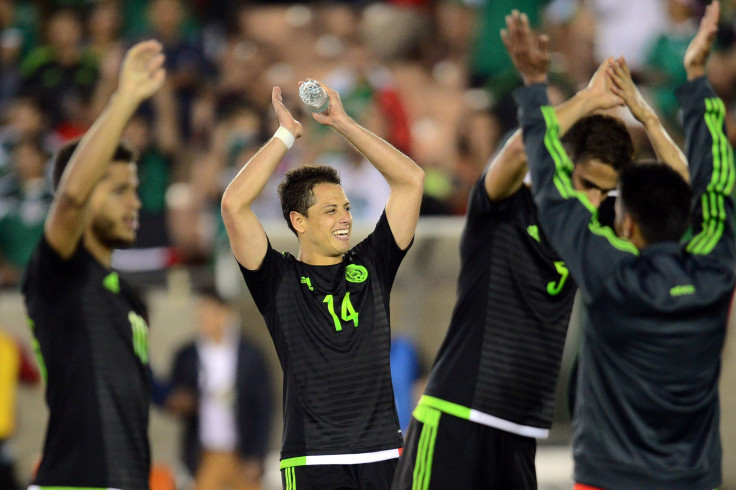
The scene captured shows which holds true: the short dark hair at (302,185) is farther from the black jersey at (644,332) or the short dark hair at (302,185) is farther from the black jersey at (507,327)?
the black jersey at (644,332)

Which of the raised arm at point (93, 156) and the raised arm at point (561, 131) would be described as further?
the raised arm at point (561, 131)

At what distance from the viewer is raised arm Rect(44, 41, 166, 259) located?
4199 millimetres

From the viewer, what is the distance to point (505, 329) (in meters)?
4.68

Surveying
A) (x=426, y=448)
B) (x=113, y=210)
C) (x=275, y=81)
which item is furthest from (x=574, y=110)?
(x=275, y=81)

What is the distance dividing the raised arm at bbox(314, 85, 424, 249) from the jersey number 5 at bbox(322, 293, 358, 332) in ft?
1.25

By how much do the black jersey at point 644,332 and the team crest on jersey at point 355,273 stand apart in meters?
0.96

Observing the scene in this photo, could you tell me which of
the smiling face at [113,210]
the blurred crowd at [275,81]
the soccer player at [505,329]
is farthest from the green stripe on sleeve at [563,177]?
the blurred crowd at [275,81]

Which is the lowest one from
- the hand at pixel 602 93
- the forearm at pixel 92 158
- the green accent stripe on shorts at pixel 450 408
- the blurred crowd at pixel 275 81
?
the green accent stripe on shorts at pixel 450 408

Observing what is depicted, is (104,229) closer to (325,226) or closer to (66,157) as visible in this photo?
(66,157)

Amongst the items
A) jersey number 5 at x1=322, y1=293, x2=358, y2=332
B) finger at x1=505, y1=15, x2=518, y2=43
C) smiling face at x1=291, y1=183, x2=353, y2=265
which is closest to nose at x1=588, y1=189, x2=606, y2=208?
finger at x1=505, y1=15, x2=518, y2=43

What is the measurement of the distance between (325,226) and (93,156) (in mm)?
1045

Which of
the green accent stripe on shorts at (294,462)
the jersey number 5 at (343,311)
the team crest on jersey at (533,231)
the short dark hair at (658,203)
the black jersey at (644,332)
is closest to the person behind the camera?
the black jersey at (644,332)

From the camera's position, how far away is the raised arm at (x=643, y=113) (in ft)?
15.1

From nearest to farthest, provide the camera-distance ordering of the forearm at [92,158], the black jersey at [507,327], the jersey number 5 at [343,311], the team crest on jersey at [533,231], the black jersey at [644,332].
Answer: the black jersey at [644,332] < the forearm at [92,158] < the jersey number 5 at [343,311] < the black jersey at [507,327] < the team crest on jersey at [533,231]
